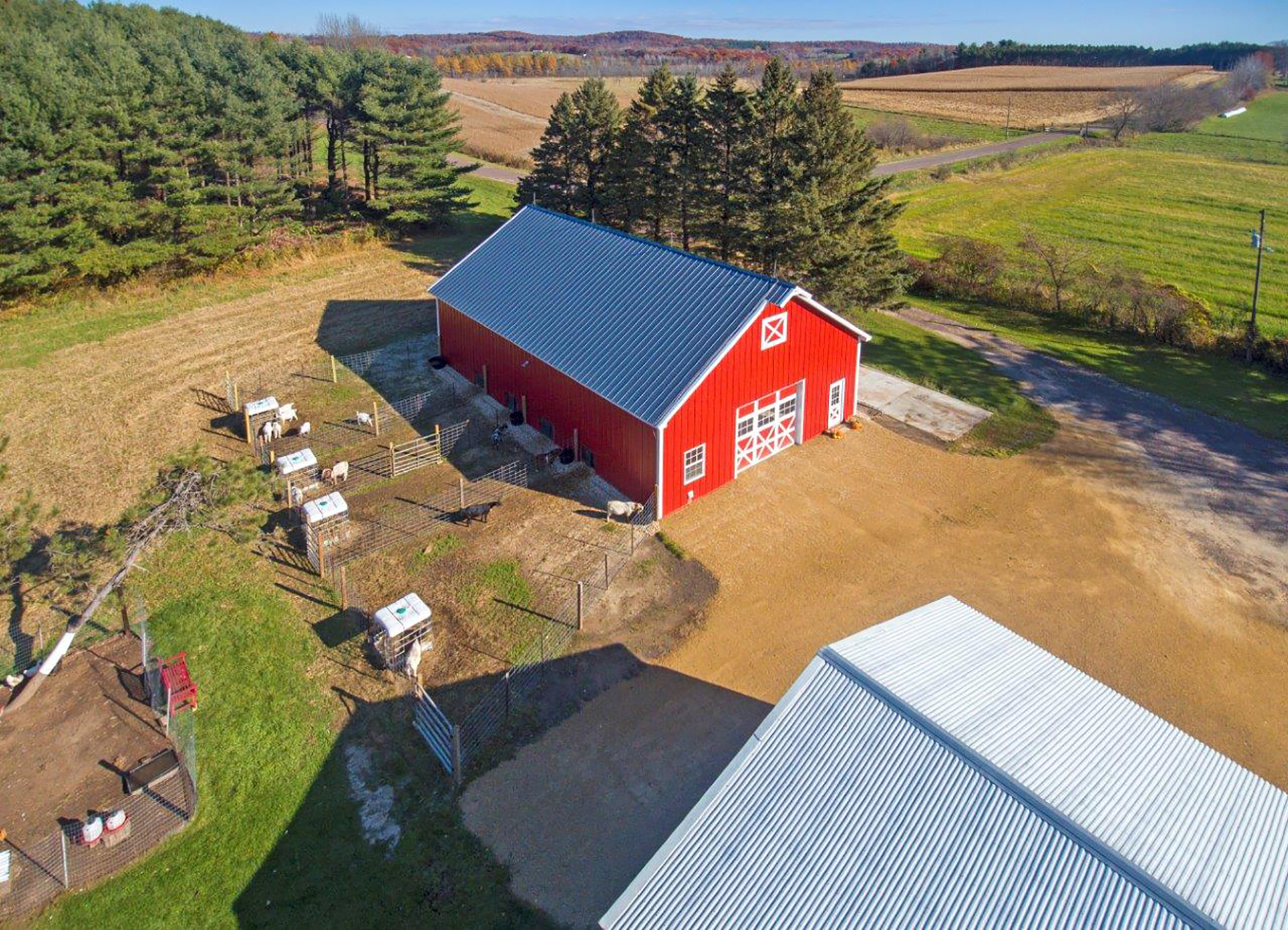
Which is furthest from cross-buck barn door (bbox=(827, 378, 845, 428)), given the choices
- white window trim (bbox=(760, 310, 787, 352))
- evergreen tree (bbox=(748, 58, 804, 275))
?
evergreen tree (bbox=(748, 58, 804, 275))

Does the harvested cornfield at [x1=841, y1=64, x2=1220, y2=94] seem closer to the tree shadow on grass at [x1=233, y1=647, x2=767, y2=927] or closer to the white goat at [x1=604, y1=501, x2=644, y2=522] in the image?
the white goat at [x1=604, y1=501, x2=644, y2=522]

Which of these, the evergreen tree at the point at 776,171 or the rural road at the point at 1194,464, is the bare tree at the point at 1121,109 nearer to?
the evergreen tree at the point at 776,171

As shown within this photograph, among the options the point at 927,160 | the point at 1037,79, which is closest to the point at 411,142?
the point at 927,160

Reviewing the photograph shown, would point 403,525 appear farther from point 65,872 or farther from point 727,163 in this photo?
point 727,163

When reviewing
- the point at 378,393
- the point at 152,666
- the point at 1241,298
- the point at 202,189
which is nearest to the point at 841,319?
the point at 378,393

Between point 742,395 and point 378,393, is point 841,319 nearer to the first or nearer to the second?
point 742,395
